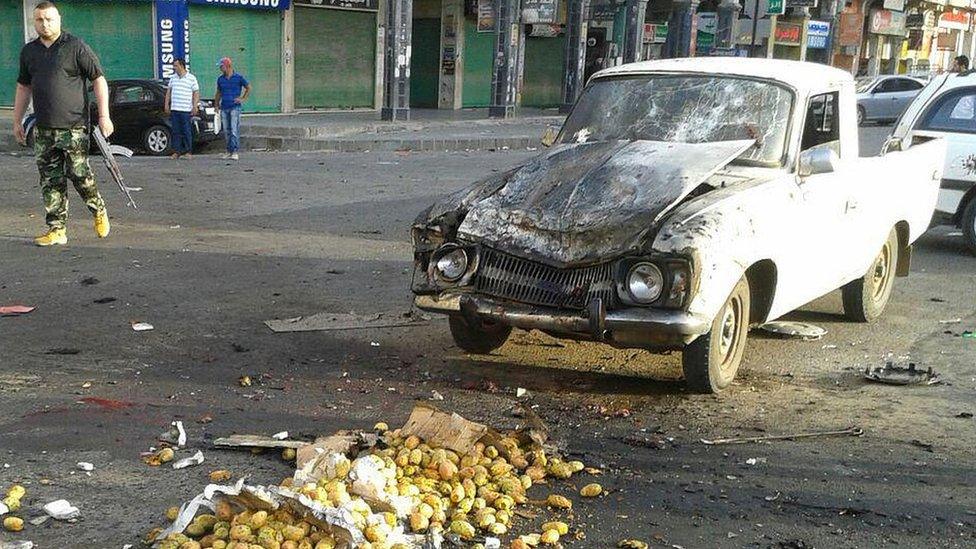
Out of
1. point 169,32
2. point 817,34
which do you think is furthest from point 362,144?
point 817,34

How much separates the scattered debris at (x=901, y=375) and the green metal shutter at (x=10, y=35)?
73.2 ft

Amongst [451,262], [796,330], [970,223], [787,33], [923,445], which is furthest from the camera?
[787,33]

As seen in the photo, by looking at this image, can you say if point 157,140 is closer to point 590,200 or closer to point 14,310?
point 14,310

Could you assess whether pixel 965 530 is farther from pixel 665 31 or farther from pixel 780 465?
pixel 665 31

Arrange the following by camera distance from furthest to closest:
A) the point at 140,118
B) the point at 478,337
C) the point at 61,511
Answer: the point at 140,118
the point at 478,337
the point at 61,511

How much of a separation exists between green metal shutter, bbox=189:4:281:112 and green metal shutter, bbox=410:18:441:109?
6.52 metres

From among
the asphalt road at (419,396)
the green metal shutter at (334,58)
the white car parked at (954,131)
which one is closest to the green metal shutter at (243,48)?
the green metal shutter at (334,58)

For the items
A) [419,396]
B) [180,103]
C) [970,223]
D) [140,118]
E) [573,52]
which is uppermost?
[573,52]

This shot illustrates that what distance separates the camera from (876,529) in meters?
4.12

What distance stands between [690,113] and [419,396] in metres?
2.48

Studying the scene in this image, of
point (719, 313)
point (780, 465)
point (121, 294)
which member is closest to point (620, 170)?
point (719, 313)

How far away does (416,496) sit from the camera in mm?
4031

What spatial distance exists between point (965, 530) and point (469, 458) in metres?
→ 2.00

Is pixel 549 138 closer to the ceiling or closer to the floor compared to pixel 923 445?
closer to the ceiling
